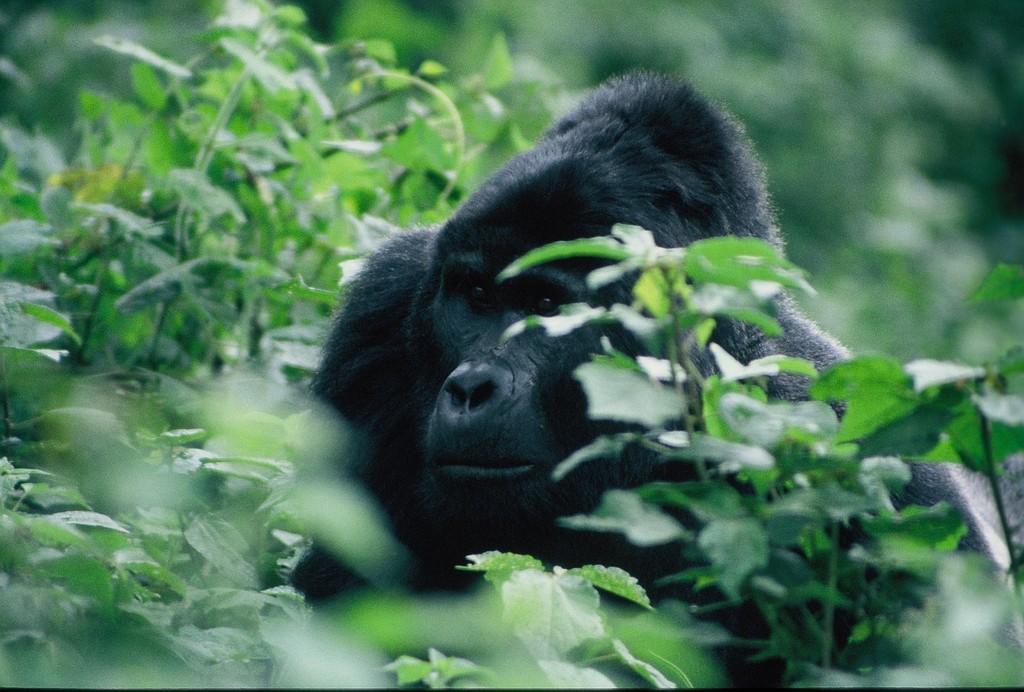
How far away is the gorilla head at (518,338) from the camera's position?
101 inches

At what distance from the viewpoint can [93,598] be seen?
5.69 ft

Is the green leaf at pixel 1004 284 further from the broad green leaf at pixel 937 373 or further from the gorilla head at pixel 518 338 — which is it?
the gorilla head at pixel 518 338

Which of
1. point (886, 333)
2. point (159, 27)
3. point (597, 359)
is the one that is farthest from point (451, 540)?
point (159, 27)

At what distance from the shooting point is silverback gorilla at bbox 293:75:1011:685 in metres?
2.58

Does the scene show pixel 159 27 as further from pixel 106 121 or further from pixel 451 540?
pixel 451 540

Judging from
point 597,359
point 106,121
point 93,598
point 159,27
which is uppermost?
point 159,27

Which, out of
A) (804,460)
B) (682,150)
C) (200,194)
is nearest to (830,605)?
(804,460)

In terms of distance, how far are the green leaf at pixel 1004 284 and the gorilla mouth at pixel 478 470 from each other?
3.87 feet

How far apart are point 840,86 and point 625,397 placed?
33.3ft

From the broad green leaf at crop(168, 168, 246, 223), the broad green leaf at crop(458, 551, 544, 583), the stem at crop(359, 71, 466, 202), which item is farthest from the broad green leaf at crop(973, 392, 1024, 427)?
the stem at crop(359, 71, 466, 202)

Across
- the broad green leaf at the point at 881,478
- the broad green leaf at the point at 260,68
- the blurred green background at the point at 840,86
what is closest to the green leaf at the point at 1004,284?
the broad green leaf at the point at 881,478

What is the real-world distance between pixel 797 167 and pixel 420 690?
9.13 meters

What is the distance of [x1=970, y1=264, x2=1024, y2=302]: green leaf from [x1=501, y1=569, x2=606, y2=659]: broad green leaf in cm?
66

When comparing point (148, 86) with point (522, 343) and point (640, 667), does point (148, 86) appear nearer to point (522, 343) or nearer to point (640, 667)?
point (522, 343)
